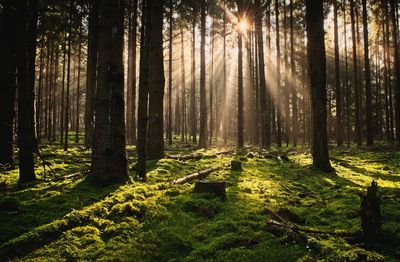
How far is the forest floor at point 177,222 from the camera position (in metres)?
3.47

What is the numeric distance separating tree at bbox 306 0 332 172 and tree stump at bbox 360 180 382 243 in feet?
19.6

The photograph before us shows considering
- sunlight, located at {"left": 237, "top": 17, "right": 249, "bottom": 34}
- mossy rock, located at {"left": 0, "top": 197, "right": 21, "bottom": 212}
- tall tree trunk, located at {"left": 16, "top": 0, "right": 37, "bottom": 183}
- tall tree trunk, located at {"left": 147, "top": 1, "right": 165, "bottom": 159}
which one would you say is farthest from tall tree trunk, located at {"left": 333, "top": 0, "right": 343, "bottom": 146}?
mossy rock, located at {"left": 0, "top": 197, "right": 21, "bottom": 212}

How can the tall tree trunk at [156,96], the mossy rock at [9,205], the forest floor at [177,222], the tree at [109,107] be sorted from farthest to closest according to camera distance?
the tall tree trunk at [156,96] < the tree at [109,107] < the mossy rock at [9,205] < the forest floor at [177,222]

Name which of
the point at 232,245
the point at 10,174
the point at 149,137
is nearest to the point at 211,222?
the point at 232,245

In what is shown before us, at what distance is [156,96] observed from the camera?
10758 mm

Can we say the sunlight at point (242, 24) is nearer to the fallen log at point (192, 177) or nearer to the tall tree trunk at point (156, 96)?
the tall tree trunk at point (156, 96)

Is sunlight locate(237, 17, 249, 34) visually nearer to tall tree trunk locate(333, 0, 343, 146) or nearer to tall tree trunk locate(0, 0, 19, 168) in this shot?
tall tree trunk locate(333, 0, 343, 146)

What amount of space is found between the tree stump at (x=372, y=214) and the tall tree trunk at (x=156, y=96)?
8.00 meters

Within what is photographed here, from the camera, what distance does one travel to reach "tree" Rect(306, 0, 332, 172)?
917 centimetres

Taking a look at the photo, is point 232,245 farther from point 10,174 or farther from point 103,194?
point 10,174

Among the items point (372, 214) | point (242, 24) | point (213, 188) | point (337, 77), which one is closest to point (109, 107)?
point (213, 188)

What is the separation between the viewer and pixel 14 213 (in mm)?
4340

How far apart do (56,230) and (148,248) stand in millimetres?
1304

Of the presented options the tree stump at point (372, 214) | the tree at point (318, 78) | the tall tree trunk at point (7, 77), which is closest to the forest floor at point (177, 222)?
the tree stump at point (372, 214)
